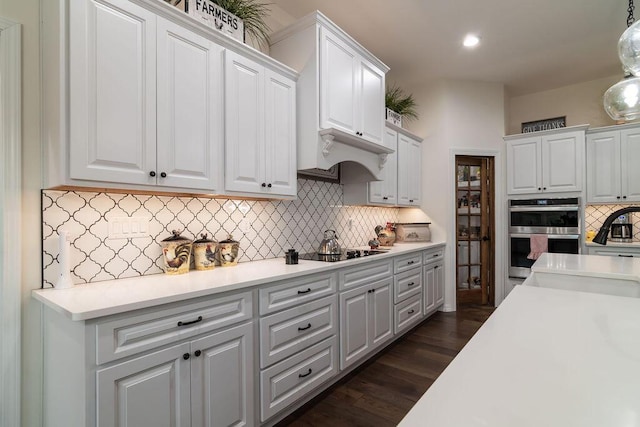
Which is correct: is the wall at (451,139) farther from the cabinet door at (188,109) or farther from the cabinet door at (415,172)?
the cabinet door at (188,109)

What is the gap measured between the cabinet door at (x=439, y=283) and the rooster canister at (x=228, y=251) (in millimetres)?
2776

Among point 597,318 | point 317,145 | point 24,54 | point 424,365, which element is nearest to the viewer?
point 597,318

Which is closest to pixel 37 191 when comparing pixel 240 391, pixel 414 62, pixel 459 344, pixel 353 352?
pixel 240 391

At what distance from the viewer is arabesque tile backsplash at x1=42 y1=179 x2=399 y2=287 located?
1634 millimetres

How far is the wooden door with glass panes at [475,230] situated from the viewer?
464 centimetres

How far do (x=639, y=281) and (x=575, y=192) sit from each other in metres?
3.10

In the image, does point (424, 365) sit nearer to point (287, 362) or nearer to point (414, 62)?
point (287, 362)

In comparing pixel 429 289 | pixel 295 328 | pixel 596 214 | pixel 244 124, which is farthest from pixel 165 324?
pixel 596 214

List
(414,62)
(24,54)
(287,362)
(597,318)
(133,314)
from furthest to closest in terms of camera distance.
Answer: (414,62) → (287,362) → (24,54) → (133,314) → (597,318)

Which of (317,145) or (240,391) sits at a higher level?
(317,145)

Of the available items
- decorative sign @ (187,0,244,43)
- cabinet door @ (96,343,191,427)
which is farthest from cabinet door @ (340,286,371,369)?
decorative sign @ (187,0,244,43)

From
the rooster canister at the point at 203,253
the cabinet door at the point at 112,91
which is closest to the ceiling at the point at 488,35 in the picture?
the cabinet door at the point at 112,91

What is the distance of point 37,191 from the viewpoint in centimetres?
155

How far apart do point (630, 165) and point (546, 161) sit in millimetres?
893
